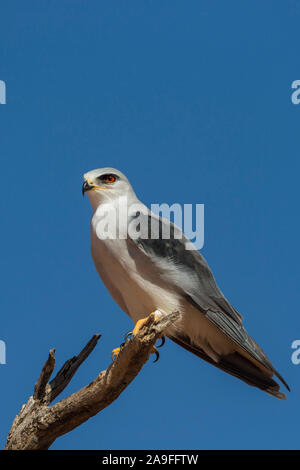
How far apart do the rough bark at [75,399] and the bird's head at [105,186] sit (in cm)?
170

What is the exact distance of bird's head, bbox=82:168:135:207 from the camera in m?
7.41

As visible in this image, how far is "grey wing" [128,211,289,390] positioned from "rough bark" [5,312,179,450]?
2.18ft

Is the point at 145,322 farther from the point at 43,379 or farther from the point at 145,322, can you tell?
the point at 43,379

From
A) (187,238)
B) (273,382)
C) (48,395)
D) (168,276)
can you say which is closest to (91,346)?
(48,395)

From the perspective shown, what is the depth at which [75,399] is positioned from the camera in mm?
6266

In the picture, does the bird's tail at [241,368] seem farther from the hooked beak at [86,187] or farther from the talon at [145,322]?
the hooked beak at [86,187]

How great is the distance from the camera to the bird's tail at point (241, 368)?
23.6 feet

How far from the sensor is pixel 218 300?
7094mm

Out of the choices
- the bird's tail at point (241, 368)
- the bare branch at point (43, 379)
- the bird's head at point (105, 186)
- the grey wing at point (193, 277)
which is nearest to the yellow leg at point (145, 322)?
the grey wing at point (193, 277)

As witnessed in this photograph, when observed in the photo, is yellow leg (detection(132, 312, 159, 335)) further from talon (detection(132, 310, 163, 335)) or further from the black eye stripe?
the black eye stripe

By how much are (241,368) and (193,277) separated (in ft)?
4.12

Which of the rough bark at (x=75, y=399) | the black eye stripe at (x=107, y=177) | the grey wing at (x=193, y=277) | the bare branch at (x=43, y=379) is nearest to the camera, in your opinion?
the rough bark at (x=75, y=399)

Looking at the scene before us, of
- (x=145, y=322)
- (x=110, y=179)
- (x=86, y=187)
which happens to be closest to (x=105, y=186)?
(x=110, y=179)
